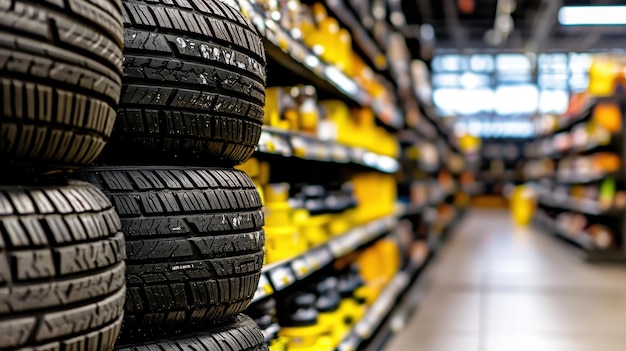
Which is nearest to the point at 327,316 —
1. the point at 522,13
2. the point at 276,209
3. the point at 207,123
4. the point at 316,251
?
the point at 316,251

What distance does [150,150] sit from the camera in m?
1.21

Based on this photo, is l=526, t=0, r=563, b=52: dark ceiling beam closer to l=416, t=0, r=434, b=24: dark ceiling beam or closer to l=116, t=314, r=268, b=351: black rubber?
l=416, t=0, r=434, b=24: dark ceiling beam

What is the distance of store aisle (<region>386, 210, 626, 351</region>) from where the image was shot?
3.96 metres

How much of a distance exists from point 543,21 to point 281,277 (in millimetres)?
12701

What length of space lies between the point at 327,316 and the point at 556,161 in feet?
37.4

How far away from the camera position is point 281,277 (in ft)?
6.66

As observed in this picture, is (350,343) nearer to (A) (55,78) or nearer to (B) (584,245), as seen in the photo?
(A) (55,78)

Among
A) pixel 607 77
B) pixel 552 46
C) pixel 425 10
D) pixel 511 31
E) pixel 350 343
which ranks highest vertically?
pixel 511 31

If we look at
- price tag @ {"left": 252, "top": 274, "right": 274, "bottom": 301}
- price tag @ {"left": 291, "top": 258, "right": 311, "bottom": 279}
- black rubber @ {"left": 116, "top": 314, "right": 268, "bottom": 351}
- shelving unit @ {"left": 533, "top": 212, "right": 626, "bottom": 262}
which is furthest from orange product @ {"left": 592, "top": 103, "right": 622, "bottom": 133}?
black rubber @ {"left": 116, "top": 314, "right": 268, "bottom": 351}

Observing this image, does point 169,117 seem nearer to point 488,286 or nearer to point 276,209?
point 276,209

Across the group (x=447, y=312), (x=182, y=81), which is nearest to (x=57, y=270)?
(x=182, y=81)

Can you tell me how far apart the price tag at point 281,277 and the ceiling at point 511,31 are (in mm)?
10620

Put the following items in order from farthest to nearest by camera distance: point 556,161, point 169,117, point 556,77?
point 556,77 < point 556,161 < point 169,117

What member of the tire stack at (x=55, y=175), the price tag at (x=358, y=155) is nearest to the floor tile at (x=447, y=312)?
the price tag at (x=358, y=155)
